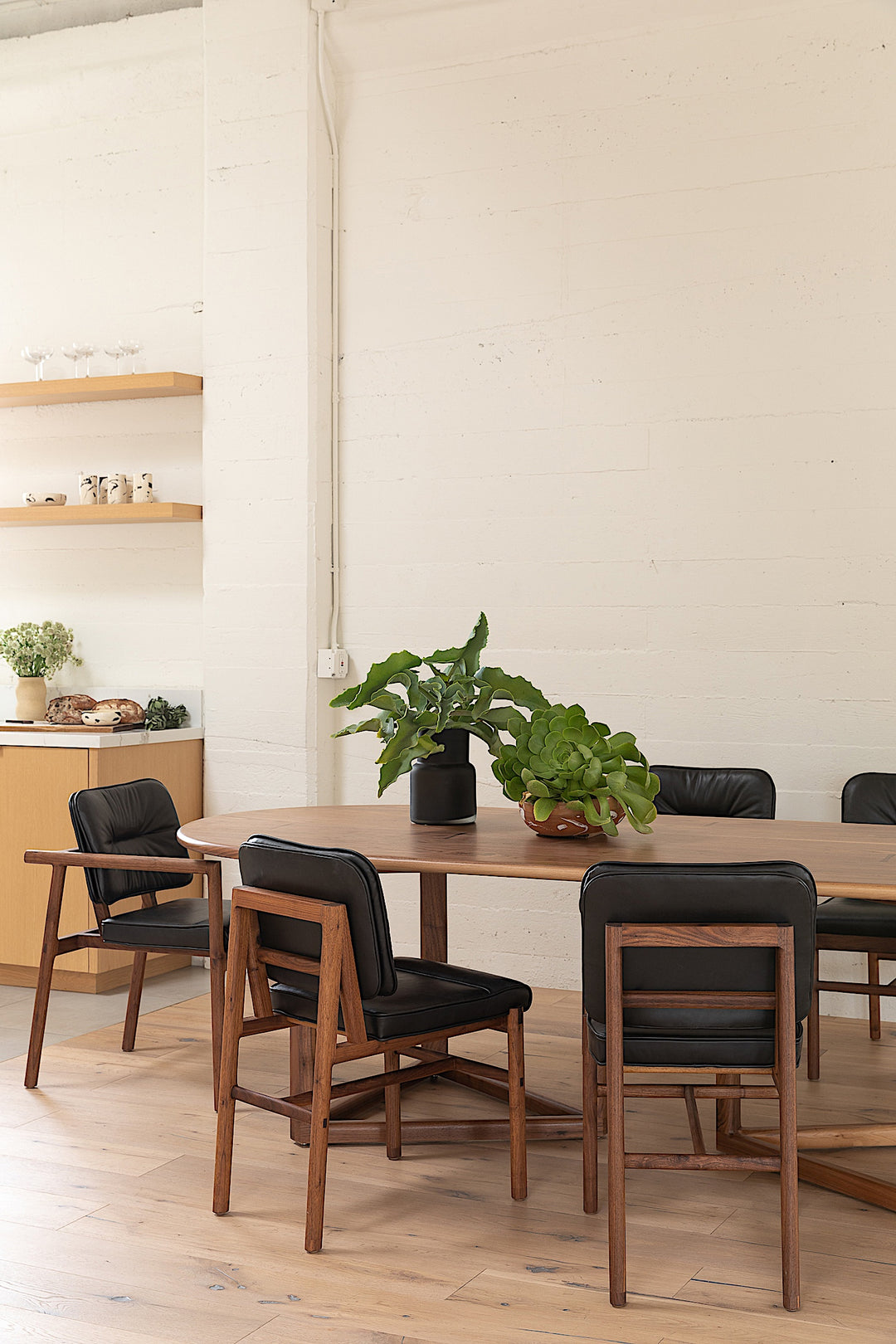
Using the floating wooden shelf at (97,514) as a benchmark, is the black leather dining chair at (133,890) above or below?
below

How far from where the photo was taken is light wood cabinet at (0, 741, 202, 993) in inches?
187

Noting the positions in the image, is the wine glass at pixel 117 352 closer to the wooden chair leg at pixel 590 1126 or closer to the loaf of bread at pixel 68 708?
the loaf of bread at pixel 68 708

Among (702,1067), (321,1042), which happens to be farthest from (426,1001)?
(702,1067)

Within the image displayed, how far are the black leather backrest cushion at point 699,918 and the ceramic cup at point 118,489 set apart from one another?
343 cm

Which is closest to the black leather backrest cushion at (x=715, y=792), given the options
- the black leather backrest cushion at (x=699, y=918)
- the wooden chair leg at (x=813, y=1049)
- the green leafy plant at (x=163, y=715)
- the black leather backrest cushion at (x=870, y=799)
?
the black leather backrest cushion at (x=870, y=799)

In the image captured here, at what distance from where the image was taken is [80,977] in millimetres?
4785

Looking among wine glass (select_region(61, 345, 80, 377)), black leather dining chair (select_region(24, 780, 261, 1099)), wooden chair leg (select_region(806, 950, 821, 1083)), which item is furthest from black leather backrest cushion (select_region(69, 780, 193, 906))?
wine glass (select_region(61, 345, 80, 377))

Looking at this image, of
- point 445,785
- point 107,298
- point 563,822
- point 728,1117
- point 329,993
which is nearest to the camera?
point 329,993

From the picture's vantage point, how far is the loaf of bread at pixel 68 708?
523 centimetres

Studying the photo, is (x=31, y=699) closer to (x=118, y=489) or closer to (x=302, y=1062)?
(x=118, y=489)

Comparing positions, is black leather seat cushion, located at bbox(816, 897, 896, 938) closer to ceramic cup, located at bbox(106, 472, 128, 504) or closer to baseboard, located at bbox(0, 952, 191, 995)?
baseboard, located at bbox(0, 952, 191, 995)

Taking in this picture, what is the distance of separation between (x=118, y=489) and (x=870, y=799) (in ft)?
10.2

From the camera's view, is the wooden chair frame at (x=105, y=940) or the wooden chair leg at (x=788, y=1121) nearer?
the wooden chair leg at (x=788, y=1121)

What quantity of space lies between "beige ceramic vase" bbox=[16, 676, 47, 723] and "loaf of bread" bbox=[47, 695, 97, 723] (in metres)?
0.09
